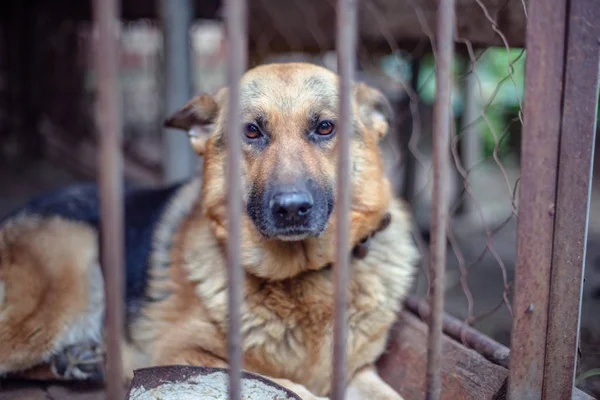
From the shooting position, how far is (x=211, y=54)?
10812 mm

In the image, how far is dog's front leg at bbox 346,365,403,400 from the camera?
2504mm

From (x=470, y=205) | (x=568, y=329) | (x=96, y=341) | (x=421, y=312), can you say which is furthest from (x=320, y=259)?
(x=470, y=205)

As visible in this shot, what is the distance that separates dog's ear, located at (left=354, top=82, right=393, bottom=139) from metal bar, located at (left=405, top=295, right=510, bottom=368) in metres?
0.84

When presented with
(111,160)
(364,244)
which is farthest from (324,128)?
(111,160)

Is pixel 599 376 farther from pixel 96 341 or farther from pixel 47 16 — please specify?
pixel 47 16

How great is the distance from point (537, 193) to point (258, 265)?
1.15 m

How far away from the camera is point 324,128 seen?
2545 millimetres

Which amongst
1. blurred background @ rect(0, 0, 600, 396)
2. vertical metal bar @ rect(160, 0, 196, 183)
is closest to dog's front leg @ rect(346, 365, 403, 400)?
blurred background @ rect(0, 0, 600, 396)

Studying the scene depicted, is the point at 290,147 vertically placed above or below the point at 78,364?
above

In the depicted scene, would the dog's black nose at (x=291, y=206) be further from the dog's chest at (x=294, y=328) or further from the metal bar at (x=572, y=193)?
the metal bar at (x=572, y=193)

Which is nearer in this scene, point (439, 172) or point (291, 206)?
point (439, 172)

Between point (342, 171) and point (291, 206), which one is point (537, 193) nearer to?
point (342, 171)

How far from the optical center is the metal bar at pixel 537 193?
1.75 metres

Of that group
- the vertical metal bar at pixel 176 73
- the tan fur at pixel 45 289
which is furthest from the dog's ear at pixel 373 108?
the vertical metal bar at pixel 176 73
